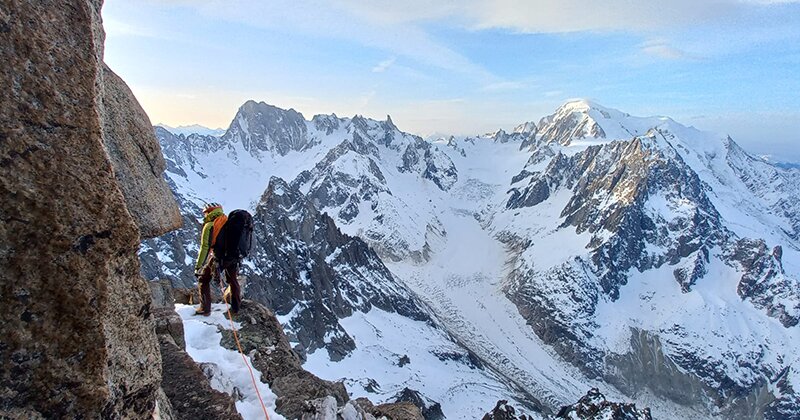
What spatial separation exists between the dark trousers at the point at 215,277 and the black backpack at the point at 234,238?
1.02 feet

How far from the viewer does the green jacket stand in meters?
13.7

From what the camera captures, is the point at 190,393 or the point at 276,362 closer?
the point at 190,393

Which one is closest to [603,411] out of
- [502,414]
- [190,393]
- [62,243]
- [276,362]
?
[502,414]

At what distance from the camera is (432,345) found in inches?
5453

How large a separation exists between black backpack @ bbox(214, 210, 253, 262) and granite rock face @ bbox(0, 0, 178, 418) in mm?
7774

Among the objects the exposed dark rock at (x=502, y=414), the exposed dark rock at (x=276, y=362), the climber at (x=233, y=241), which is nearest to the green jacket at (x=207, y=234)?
the climber at (x=233, y=241)

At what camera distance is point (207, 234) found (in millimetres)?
13672

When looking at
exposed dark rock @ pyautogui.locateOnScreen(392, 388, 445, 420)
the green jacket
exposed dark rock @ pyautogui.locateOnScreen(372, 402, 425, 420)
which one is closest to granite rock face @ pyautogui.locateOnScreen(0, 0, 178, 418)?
the green jacket

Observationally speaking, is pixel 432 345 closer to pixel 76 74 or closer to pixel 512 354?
pixel 512 354

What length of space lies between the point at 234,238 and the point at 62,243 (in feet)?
29.3

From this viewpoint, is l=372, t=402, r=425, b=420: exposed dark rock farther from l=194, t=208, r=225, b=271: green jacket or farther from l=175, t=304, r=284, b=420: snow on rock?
l=194, t=208, r=225, b=271: green jacket

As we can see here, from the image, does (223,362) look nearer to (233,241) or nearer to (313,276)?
(233,241)

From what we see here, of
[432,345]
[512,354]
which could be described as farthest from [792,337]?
[432,345]

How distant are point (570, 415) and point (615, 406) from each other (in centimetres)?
567
